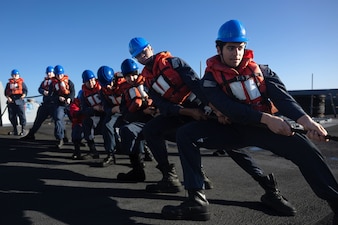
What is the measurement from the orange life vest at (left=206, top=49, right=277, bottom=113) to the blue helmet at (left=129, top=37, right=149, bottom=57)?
1.47 m

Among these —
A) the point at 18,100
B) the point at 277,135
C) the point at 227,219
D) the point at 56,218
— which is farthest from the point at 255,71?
the point at 18,100

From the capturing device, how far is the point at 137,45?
3.91m

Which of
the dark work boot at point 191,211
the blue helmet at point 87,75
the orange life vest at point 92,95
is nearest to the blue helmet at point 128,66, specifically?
the orange life vest at point 92,95

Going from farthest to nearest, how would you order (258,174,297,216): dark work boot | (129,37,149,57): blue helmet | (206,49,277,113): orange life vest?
(129,37,149,57): blue helmet, (258,174,297,216): dark work boot, (206,49,277,113): orange life vest

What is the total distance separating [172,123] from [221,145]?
98 cm

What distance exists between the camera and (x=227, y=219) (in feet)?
8.70

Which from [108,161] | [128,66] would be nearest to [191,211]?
[128,66]

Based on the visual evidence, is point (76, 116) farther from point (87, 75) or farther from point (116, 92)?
point (116, 92)

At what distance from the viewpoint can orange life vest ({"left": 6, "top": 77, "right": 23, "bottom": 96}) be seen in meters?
9.60

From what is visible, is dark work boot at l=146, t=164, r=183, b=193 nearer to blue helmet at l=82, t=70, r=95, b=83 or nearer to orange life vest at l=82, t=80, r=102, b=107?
orange life vest at l=82, t=80, r=102, b=107

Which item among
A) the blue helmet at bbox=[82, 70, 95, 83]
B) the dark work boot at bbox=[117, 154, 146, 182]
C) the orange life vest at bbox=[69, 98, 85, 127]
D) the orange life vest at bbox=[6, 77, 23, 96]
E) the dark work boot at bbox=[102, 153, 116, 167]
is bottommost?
the dark work boot at bbox=[102, 153, 116, 167]

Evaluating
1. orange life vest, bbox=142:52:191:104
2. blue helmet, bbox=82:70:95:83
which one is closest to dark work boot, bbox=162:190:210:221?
orange life vest, bbox=142:52:191:104

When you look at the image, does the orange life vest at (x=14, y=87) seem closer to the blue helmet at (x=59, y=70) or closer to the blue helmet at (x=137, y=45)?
the blue helmet at (x=59, y=70)

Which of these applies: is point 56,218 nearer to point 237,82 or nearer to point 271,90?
point 237,82
